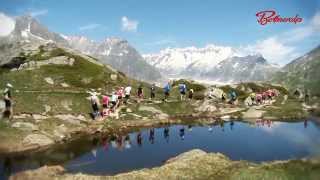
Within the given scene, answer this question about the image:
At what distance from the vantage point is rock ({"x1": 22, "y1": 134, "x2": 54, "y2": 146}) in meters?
55.1

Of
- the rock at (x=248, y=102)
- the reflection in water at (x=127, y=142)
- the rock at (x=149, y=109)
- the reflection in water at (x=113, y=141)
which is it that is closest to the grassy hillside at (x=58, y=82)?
the rock at (x=149, y=109)

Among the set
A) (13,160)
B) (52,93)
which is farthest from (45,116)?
(13,160)

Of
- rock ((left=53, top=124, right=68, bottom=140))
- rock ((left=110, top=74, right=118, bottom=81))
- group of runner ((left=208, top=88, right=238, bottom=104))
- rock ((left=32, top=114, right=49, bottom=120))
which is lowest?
rock ((left=53, top=124, right=68, bottom=140))

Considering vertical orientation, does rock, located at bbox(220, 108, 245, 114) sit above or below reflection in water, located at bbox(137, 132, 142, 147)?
above

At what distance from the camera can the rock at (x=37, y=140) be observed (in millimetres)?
55125

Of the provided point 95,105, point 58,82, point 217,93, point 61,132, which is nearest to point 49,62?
point 58,82

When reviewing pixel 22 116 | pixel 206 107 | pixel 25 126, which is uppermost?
pixel 206 107

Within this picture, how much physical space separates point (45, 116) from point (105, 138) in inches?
386

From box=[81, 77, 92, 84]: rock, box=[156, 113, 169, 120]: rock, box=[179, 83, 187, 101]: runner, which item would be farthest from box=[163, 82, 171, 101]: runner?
box=[81, 77, 92, 84]: rock

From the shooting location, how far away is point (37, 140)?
5603 cm

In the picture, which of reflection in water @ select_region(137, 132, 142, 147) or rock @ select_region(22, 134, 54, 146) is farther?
reflection in water @ select_region(137, 132, 142, 147)

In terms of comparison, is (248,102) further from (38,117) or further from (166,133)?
(38,117)

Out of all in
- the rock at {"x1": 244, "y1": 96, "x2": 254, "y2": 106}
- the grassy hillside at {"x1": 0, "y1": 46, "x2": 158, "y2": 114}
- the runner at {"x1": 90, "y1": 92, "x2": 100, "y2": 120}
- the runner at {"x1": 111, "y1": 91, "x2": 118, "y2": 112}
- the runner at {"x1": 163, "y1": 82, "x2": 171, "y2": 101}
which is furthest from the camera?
the rock at {"x1": 244, "y1": 96, "x2": 254, "y2": 106}

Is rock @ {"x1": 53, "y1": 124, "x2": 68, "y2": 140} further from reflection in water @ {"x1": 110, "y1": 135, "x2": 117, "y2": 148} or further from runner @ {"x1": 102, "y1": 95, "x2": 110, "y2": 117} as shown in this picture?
runner @ {"x1": 102, "y1": 95, "x2": 110, "y2": 117}
